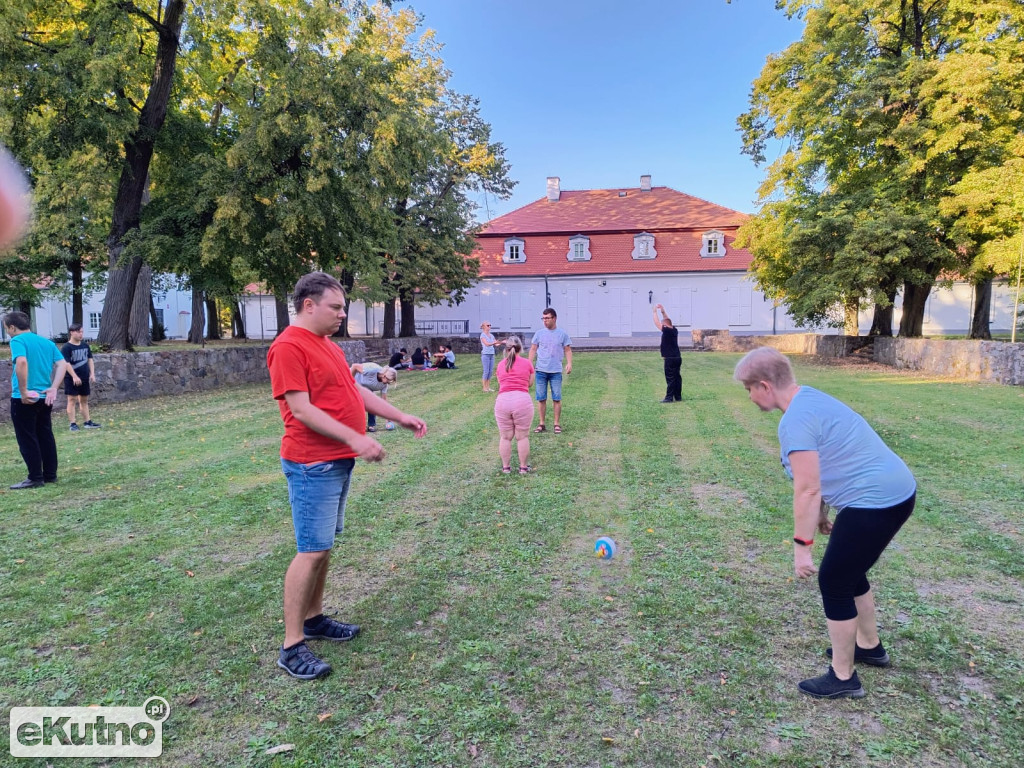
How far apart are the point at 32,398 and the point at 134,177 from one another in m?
12.1

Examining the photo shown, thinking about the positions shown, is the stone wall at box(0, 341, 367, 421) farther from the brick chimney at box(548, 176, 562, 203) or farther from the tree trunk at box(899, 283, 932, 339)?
the brick chimney at box(548, 176, 562, 203)

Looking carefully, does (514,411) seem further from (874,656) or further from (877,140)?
(877,140)

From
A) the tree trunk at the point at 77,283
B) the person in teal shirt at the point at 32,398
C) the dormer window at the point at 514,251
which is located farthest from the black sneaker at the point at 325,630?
the dormer window at the point at 514,251

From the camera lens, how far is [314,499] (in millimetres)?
2916

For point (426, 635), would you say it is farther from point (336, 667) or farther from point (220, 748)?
point (220, 748)

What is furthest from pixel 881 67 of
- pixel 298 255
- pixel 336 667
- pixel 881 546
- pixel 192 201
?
pixel 336 667

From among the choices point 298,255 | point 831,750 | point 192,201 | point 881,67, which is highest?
point 881,67

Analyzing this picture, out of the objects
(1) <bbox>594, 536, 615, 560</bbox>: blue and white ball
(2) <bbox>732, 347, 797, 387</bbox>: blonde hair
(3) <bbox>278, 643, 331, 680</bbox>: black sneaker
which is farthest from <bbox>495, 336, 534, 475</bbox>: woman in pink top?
(2) <bbox>732, 347, 797, 387</bbox>: blonde hair

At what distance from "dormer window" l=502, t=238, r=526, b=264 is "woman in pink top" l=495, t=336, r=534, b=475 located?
120ft

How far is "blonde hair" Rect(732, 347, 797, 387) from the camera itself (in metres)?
2.68

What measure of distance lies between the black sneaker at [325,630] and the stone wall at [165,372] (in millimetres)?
11324

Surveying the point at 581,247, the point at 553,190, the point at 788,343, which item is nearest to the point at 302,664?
the point at 788,343

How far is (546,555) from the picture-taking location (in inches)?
181

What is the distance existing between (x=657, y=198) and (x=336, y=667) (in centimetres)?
4526
